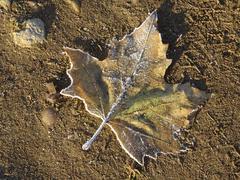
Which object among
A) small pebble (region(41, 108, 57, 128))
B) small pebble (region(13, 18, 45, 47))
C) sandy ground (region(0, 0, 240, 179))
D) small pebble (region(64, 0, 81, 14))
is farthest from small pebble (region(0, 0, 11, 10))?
small pebble (region(41, 108, 57, 128))

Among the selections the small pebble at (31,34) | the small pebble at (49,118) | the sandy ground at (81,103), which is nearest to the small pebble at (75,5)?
the sandy ground at (81,103)

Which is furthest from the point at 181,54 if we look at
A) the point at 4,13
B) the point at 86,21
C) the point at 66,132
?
the point at 4,13

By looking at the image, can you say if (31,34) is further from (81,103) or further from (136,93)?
(136,93)

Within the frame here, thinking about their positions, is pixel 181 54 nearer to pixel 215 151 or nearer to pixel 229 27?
pixel 229 27

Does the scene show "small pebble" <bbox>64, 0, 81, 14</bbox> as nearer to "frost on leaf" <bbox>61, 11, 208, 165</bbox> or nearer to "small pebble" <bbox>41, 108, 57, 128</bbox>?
"frost on leaf" <bbox>61, 11, 208, 165</bbox>

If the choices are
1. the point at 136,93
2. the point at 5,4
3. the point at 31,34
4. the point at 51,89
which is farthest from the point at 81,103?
the point at 5,4

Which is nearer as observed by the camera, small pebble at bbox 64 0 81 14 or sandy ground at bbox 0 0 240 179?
sandy ground at bbox 0 0 240 179
